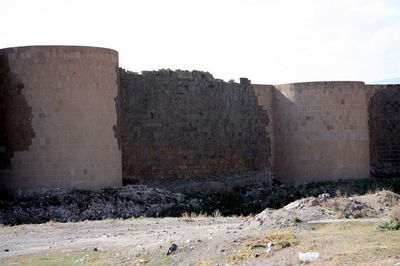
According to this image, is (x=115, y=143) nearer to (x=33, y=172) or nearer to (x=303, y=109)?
(x=33, y=172)

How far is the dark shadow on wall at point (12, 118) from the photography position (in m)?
20.7

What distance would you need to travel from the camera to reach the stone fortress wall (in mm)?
20703

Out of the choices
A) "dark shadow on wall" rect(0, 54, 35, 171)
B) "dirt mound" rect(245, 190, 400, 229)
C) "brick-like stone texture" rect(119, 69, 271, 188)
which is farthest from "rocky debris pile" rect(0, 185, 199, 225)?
"dirt mound" rect(245, 190, 400, 229)

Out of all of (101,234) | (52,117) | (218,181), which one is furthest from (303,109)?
(101,234)

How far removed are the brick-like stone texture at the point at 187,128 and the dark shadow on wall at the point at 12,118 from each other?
297 centimetres

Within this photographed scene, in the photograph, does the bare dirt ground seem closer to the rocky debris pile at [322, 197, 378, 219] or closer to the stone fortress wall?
the rocky debris pile at [322, 197, 378, 219]

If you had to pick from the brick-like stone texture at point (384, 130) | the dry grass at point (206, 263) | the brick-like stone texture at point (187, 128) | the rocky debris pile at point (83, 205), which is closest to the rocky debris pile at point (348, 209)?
the dry grass at point (206, 263)

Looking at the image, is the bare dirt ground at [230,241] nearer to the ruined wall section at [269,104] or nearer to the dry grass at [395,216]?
the dry grass at [395,216]

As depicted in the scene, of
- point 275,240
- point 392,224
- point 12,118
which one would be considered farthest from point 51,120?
point 392,224

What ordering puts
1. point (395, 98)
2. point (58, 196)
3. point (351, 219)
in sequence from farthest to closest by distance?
point (395, 98) < point (58, 196) < point (351, 219)

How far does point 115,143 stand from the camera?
71.4 ft

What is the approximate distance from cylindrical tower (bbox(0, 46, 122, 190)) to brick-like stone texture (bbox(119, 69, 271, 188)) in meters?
1.84

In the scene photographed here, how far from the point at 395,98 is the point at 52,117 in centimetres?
1438

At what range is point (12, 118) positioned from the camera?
21.0 m
